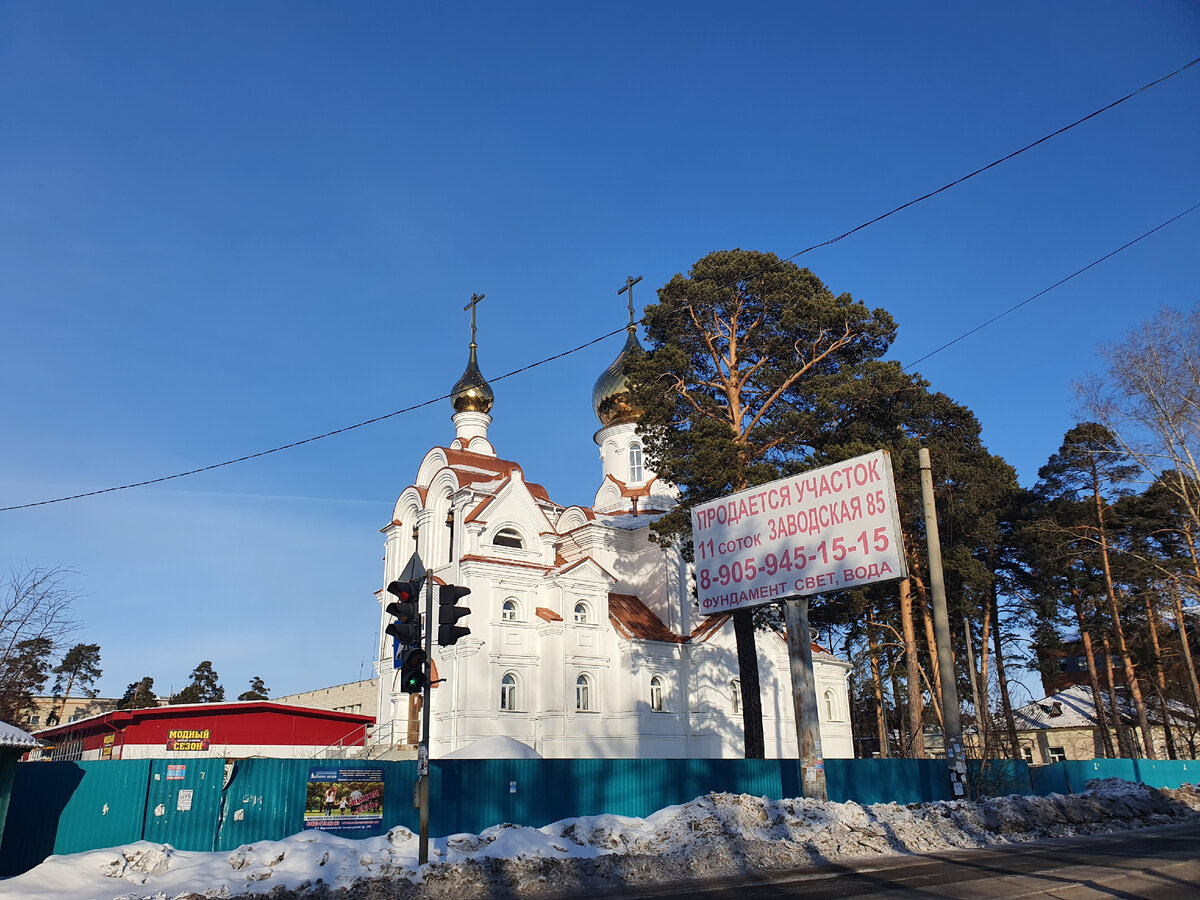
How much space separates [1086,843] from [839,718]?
80.8 ft

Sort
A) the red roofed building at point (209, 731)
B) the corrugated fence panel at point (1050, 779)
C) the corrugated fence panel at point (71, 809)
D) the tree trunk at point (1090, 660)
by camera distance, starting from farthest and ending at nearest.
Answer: the tree trunk at point (1090, 660) → the red roofed building at point (209, 731) → the corrugated fence panel at point (1050, 779) → the corrugated fence panel at point (71, 809)

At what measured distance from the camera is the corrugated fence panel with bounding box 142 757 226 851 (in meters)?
13.0

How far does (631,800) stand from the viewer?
17328mm

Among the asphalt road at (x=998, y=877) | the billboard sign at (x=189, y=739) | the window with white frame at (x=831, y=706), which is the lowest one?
the asphalt road at (x=998, y=877)

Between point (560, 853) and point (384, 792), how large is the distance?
11.2ft

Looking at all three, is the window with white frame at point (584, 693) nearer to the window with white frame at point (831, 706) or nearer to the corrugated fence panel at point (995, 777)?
the window with white frame at point (831, 706)

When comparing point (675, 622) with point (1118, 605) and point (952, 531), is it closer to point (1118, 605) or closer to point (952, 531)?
point (952, 531)

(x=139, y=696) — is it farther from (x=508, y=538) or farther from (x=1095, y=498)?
(x=1095, y=498)

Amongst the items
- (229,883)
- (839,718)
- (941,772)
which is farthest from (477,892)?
(839,718)

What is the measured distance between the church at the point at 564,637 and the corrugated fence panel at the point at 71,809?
14858 millimetres

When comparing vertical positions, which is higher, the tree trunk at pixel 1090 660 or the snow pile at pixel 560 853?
the tree trunk at pixel 1090 660

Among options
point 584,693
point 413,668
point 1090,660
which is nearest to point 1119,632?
point 1090,660

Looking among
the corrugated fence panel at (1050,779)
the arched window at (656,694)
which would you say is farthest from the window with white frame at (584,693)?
the corrugated fence panel at (1050,779)

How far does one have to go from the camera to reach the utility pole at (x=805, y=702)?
16766mm
